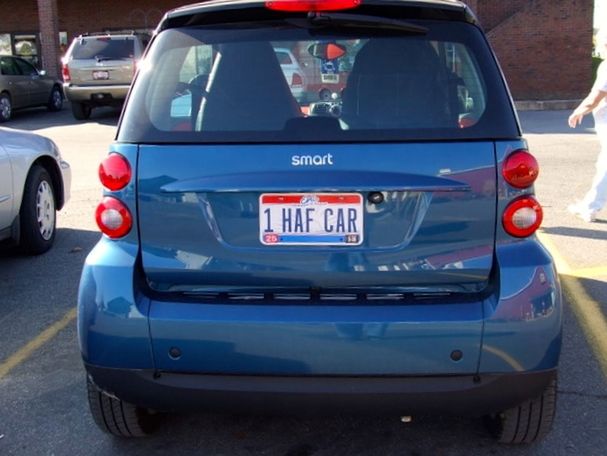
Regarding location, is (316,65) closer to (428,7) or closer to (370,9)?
(370,9)

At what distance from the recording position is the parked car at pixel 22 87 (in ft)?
60.3

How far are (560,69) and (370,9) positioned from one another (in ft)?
61.8

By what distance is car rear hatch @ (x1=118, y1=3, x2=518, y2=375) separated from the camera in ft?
8.93

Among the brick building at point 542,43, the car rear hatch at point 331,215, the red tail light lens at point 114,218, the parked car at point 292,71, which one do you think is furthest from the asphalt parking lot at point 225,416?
the brick building at point 542,43

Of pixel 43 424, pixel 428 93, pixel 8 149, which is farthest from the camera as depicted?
pixel 8 149

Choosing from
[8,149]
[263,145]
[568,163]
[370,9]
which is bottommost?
[568,163]

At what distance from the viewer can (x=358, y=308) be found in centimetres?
274

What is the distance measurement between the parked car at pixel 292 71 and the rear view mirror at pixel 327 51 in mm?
97

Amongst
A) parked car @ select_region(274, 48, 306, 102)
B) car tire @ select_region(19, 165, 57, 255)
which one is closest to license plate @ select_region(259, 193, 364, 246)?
parked car @ select_region(274, 48, 306, 102)

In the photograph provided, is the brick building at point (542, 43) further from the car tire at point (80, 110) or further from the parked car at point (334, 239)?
the parked car at point (334, 239)

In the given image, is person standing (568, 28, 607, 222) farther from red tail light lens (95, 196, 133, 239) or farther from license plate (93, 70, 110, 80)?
license plate (93, 70, 110, 80)

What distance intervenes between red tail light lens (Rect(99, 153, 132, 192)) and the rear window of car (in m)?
15.2

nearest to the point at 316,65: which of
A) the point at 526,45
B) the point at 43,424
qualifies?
the point at 43,424

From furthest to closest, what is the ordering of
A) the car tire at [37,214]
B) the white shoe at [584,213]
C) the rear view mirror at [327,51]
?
the white shoe at [584,213]
the car tire at [37,214]
the rear view mirror at [327,51]
